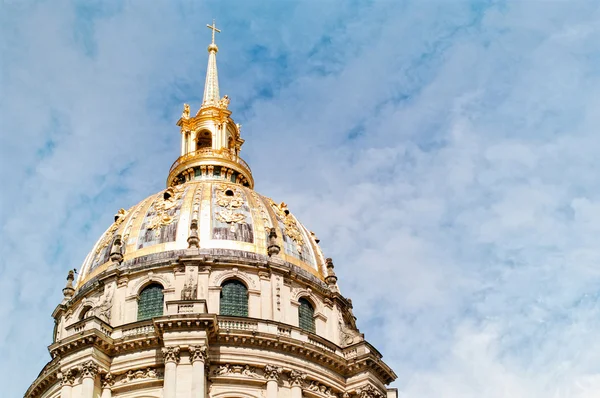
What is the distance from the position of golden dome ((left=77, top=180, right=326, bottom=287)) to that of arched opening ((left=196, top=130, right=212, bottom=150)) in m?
7.83

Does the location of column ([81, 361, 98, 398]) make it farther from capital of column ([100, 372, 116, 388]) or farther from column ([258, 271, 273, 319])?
column ([258, 271, 273, 319])

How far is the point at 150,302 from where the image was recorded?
2370 inches

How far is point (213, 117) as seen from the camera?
76.8 meters

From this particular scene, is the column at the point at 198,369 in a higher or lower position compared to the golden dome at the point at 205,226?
lower

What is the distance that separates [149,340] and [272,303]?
8.21m

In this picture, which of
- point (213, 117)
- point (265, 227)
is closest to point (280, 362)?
point (265, 227)

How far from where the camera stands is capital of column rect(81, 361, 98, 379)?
178ft

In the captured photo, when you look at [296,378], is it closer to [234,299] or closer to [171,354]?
A: [234,299]

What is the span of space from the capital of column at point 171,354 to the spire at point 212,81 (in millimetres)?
29905

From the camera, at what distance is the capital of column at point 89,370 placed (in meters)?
54.3

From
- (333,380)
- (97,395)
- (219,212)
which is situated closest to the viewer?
(97,395)

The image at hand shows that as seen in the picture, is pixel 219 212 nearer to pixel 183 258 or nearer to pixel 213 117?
pixel 183 258

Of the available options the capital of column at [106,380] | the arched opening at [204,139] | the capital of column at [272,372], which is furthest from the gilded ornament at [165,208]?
the capital of column at [272,372]

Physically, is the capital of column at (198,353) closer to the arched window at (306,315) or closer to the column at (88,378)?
the column at (88,378)
